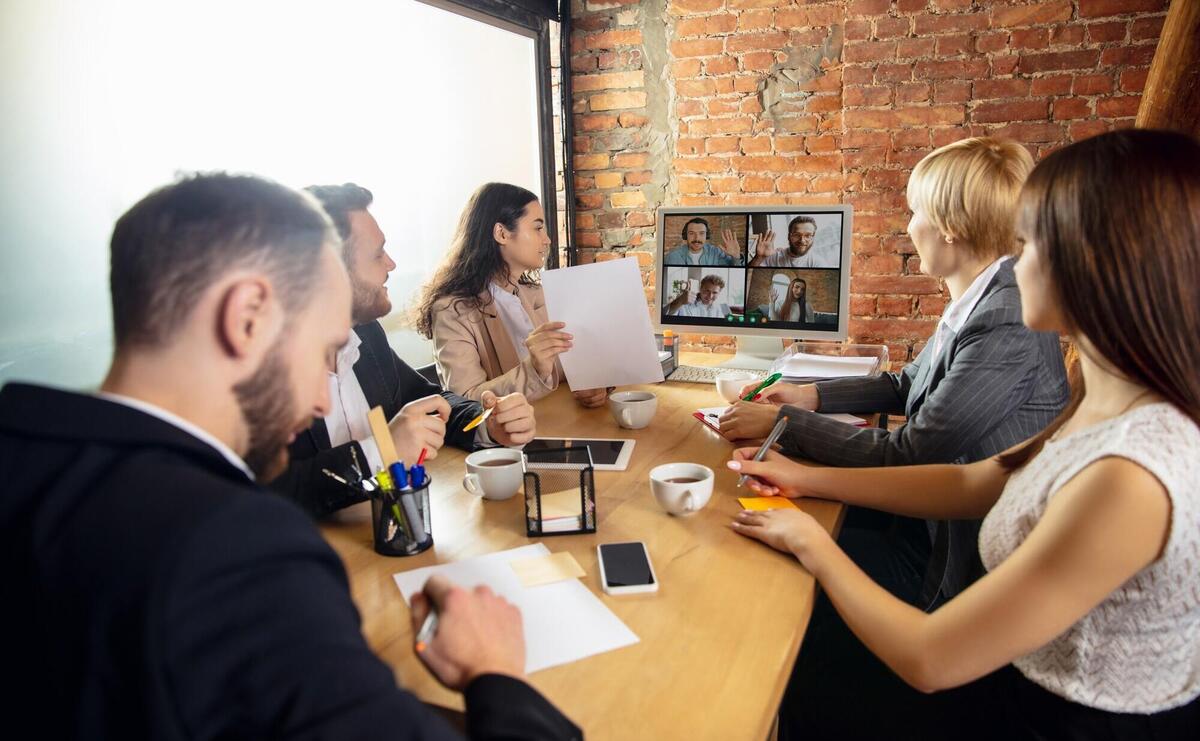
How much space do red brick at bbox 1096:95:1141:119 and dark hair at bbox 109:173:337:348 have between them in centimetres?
278

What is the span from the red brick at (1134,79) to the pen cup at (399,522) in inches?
105

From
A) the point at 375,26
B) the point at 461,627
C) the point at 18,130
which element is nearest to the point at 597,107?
the point at 375,26

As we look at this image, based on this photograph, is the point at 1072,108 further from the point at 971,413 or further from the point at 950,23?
the point at 971,413

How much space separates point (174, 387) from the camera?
616 mm

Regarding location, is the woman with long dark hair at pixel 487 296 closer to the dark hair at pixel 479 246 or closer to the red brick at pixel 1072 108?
the dark hair at pixel 479 246

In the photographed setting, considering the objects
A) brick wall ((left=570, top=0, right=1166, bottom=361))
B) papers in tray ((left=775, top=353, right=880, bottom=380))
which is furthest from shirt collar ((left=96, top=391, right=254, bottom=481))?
brick wall ((left=570, top=0, right=1166, bottom=361))

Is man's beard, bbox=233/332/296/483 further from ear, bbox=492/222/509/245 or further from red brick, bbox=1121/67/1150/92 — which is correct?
red brick, bbox=1121/67/1150/92

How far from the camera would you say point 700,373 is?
2.23 m

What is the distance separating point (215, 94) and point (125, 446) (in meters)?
1.56

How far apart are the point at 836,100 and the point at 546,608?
2.49 metres

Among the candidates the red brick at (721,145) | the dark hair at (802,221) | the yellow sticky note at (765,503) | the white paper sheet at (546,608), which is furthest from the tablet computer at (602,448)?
the red brick at (721,145)

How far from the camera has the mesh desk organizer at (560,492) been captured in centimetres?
115

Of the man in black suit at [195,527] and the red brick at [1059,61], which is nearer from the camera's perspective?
the man in black suit at [195,527]

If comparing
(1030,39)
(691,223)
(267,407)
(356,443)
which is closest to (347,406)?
(356,443)
